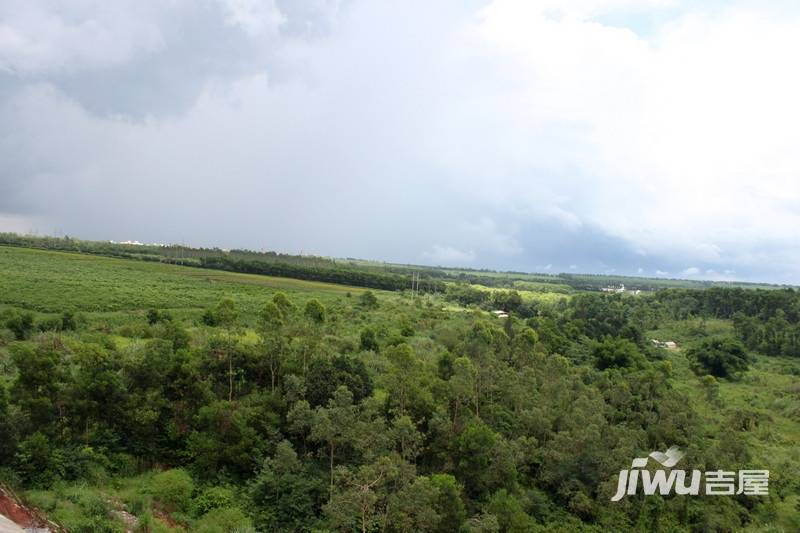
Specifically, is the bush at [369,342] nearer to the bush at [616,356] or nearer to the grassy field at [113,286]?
the grassy field at [113,286]

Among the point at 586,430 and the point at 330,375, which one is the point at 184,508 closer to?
the point at 330,375

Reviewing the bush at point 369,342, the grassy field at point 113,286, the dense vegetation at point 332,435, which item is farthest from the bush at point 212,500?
the grassy field at point 113,286

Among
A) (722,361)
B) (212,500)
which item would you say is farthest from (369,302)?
(212,500)

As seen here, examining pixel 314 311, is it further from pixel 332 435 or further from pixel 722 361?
pixel 722 361

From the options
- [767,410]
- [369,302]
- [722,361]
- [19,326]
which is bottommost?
[767,410]

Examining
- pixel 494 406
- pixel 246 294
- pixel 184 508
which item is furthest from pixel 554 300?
pixel 184 508

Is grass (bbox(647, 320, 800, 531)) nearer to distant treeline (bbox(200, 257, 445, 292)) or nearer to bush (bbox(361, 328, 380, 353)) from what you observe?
bush (bbox(361, 328, 380, 353))
